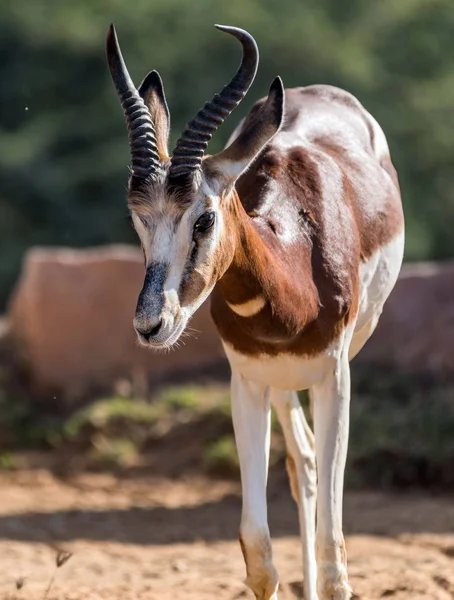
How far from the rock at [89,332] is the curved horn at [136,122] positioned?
6.04 metres

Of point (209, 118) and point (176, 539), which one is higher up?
point (209, 118)

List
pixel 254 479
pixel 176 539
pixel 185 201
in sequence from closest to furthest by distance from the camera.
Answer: pixel 185 201, pixel 254 479, pixel 176 539

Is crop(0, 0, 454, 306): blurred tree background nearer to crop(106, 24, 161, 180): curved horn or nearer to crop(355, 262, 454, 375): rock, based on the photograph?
crop(355, 262, 454, 375): rock

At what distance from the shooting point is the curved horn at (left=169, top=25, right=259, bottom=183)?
4739 mm

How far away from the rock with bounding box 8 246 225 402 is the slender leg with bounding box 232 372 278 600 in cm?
534

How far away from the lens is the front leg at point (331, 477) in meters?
5.64

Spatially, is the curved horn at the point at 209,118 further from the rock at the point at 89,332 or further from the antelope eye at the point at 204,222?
the rock at the point at 89,332

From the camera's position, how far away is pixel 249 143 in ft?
16.0

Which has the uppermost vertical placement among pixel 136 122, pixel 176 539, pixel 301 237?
pixel 136 122

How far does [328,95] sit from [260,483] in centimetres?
220

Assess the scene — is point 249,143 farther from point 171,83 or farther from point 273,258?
point 171,83

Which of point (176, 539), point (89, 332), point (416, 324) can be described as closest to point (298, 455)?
point (176, 539)

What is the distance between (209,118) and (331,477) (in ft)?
5.63

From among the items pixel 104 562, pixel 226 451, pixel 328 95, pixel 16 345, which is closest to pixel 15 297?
pixel 16 345
